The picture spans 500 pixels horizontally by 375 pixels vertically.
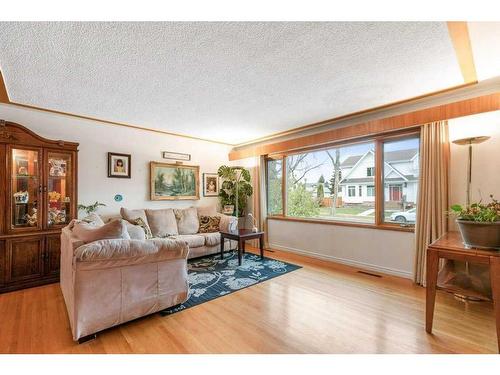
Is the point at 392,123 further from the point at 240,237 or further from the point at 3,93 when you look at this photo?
the point at 3,93

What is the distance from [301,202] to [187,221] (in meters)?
2.25

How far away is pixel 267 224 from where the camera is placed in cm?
515

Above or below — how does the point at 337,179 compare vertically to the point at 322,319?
above

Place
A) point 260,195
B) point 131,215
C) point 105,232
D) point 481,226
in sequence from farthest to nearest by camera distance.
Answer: point 260,195, point 131,215, point 105,232, point 481,226

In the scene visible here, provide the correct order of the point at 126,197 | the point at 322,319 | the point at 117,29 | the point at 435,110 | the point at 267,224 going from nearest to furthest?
1. the point at 117,29
2. the point at 322,319
3. the point at 435,110
4. the point at 126,197
5. the point at 267,224

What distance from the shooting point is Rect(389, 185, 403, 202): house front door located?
3.43 metres

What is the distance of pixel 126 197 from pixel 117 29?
3.10 meters

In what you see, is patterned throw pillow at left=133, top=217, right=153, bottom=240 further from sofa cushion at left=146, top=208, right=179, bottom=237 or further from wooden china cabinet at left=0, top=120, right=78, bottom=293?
wooden china cabinet at left=0, top=120, right=78, bottom=293

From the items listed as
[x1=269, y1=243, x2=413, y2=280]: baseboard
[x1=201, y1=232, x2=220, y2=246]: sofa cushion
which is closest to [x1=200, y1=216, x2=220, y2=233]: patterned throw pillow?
[x1=201, y1=232, x2=220, y2=246]: sofa cushion

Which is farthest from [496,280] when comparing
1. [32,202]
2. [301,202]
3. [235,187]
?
[32,202]

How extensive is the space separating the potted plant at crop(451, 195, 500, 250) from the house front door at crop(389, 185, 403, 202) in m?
1.49

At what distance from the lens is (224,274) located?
338 cm

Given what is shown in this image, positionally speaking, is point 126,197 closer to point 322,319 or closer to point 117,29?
point 117,29
